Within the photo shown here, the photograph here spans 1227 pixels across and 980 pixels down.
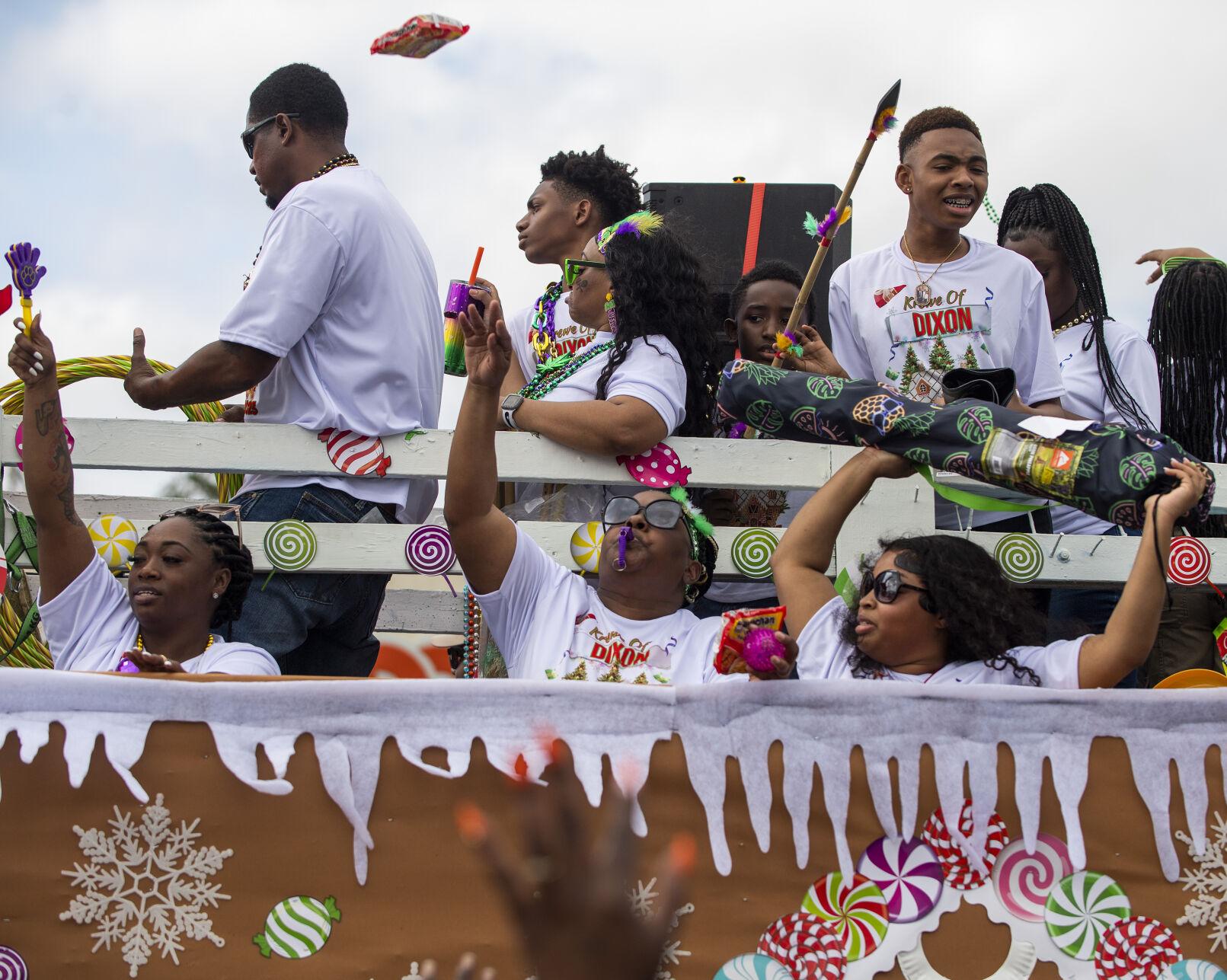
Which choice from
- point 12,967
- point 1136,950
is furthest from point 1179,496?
point 12,967

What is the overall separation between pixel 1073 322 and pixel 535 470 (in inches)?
67.1

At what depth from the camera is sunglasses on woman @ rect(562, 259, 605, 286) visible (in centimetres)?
372

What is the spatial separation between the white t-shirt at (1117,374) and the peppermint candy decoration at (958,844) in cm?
175

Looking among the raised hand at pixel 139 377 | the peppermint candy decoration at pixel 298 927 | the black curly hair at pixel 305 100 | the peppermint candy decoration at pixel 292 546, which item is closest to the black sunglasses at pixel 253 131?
the black curly hair at pixel 305 100

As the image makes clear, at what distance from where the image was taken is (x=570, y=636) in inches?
120

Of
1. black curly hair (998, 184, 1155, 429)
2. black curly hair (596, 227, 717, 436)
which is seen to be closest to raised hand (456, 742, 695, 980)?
black curly hair (596, 227, 717, 436)

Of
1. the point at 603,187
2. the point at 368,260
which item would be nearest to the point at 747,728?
the point at 368,260

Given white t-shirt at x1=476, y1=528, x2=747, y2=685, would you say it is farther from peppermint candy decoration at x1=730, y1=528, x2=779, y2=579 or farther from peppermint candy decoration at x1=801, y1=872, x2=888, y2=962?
peppermint candy decoration at x1=801, y1=872, x2=888, y2=962

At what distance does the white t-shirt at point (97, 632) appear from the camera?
296cm

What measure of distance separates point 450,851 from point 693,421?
1.68 meters

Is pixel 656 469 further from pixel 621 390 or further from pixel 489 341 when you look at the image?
pixel 489 341

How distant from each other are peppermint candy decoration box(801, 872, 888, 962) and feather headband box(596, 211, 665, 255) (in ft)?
6.40

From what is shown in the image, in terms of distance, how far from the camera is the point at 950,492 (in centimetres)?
301

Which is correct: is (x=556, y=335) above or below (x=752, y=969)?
above
